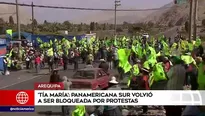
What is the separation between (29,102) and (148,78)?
11.4ft

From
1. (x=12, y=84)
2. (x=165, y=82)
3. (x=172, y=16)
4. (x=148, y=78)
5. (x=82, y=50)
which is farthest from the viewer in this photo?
(x=172, y=16)

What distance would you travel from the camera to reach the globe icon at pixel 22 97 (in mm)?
10297

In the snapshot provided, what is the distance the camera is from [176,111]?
892cm

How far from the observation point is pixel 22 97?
1034 centimetres

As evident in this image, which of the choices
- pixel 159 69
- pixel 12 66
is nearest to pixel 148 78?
pixel 159 69

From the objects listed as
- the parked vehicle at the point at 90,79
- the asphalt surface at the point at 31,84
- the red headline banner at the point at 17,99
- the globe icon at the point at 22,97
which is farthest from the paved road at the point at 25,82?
the parked vehicle at the point at 90,79

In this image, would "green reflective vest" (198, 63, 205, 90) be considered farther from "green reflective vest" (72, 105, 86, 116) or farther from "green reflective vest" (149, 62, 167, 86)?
"green reflective vest" (72, 105, 86, 116)

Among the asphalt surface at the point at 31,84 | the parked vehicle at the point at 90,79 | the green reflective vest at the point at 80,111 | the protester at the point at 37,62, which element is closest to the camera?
the green reflective vest at the point at 80,111

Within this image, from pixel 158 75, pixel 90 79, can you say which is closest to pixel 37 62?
pixel 90 79

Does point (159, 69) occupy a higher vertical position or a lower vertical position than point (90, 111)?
higher

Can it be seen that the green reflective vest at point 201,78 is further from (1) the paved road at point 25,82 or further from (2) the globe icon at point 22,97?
(1) the paved road at point 25,82

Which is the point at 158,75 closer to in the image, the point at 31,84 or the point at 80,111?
the point at 80,111

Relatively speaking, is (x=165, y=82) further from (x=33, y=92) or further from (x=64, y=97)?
(x=33, y=92)

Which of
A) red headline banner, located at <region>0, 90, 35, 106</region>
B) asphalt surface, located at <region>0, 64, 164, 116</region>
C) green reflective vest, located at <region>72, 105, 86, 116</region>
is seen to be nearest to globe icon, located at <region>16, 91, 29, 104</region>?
red headline banner, located at <region>0, 90, 35, 106</region>
